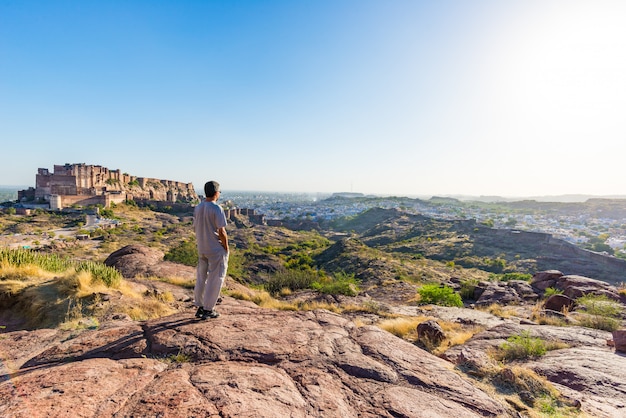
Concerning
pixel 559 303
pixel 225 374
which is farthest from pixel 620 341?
pixel 225 374

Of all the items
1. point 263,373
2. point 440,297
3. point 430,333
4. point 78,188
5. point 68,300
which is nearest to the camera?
point 263,373

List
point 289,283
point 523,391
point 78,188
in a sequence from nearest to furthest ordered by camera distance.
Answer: point 523,391 → point 289,283 → point 78,188

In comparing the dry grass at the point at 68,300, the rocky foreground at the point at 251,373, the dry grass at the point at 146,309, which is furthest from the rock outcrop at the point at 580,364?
the dry grass at the point at 68,300

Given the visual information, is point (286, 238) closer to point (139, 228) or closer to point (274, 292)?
point (139, 228)

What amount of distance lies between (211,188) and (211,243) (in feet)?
2.36

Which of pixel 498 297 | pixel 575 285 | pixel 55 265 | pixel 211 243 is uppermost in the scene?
pixel 211 243

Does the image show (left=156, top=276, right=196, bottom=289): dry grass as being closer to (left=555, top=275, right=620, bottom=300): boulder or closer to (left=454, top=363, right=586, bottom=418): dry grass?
(left=454, top=363, right=586, bottom=418): dry grass

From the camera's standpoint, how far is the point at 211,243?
12.2 feet

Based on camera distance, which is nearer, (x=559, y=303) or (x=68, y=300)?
(x=68, y=300)

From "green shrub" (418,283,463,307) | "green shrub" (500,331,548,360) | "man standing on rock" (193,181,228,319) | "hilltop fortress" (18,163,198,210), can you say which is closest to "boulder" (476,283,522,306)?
"green shrub" (418,283,463,307)

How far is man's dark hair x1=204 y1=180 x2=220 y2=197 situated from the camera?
3.72m

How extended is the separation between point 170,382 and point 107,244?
30368mm

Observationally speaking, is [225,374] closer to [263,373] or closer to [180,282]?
[263,373]

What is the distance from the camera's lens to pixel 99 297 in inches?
177
